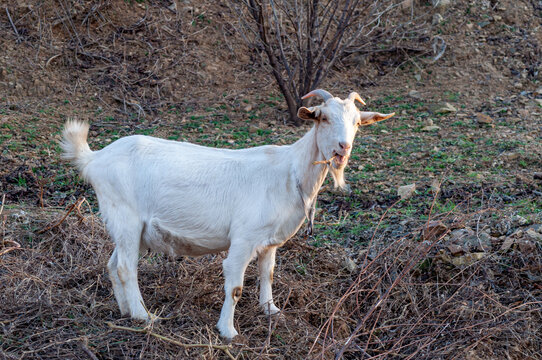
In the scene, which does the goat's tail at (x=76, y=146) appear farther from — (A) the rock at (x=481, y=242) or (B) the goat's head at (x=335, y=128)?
(A) the rock at (x=481, y=242)

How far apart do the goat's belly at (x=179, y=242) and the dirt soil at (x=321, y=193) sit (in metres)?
0.39

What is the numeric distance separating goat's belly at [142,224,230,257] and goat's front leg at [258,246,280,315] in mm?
317

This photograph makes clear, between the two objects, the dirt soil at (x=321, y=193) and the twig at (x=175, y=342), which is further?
the dirt soil at (x=321, y=193)

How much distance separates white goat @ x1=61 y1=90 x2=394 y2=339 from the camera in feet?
14.7

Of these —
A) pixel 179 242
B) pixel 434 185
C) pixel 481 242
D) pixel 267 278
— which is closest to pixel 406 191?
pixel 434 185

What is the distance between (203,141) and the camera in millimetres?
8406

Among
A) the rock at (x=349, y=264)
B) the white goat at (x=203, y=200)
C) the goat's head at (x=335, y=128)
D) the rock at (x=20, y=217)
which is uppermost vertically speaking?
the goat's head at (x=335, y=128)

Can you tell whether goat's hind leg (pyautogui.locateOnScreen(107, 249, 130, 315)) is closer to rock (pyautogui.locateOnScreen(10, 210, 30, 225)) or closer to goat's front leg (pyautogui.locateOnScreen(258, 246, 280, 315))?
goat's front leg (pyautogui.locateOnScreen(258, 246, 280, 315))

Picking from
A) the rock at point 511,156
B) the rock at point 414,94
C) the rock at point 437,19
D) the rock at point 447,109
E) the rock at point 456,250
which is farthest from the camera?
the rock at point 437,19

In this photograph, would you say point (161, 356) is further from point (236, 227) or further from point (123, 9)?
point (123, 9)

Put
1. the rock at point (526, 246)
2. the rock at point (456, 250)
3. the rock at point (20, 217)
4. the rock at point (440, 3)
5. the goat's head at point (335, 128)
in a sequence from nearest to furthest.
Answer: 1. the goat's head at point (335, 128)
2. the rock at point (526, 246)
3. the rock at point (456, 250)
4. the rock at point (20, 217)
5. the rock at point (440, 3)

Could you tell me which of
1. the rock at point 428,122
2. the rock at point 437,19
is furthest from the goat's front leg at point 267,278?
the rock at point 437,19

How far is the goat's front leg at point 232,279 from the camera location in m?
4.44

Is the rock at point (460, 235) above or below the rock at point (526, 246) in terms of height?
below
